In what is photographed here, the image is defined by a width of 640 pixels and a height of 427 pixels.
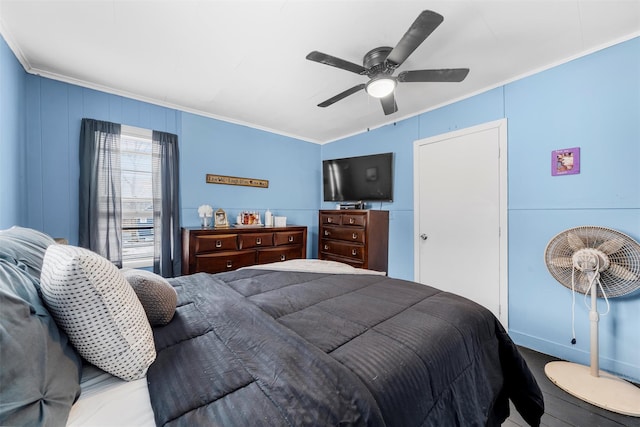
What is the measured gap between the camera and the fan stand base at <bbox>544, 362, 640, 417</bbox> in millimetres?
1587

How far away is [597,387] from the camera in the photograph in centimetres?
175

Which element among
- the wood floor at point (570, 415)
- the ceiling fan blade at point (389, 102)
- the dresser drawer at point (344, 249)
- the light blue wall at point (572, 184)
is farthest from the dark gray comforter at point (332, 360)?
the dresser drawer at point (344, 249)

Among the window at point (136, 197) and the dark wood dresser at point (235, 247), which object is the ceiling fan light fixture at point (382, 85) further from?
the window at point (136, 197)

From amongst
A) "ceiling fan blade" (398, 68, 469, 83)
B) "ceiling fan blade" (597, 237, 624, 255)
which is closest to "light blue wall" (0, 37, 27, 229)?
"ceiling fan blade" (398, 68, 469, 83)

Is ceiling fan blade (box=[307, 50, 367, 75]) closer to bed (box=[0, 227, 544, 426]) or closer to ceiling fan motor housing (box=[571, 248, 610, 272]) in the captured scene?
bed (box=[0, 227, 544, 426])

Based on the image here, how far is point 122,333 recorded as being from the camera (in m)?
0.75

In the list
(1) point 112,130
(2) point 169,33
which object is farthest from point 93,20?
(1) point 112,130

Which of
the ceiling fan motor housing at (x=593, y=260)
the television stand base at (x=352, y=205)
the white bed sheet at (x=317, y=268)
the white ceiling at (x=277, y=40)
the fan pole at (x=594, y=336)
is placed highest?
the white ceiling at (x=277, y=40)

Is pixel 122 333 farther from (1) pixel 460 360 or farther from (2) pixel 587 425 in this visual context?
(2) pixel 587 425

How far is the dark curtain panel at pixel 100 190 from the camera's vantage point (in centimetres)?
256

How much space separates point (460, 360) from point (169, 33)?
2.74 m

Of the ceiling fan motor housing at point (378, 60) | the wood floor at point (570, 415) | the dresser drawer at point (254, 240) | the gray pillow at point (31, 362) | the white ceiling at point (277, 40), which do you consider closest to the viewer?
the gray pillow at point (31, 362)

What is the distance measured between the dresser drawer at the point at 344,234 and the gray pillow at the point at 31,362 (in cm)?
293

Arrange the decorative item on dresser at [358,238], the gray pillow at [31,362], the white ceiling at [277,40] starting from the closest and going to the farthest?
1. the gray pillow at [31,362]
2. the white ceiling at [277,40]
3. the decorative item on dresser at [358,238]
